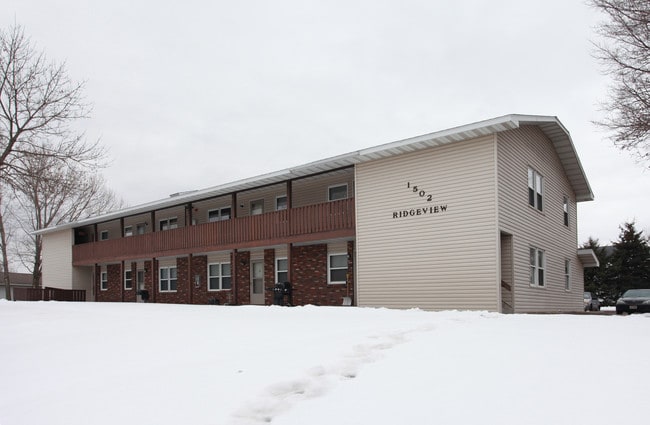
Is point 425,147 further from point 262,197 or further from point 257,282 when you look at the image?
Result: point 257,282

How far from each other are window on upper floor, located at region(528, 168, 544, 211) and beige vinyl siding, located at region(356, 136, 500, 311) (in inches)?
141

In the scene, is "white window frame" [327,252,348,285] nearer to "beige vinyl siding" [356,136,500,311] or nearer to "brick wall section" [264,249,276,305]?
"beige vinyl siding" [356,136,500,311]

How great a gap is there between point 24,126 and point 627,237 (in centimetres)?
4429

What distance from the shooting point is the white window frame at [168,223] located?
27.9 m

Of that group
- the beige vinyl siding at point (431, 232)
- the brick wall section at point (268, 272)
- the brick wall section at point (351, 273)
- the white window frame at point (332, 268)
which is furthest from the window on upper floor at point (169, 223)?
the beige vinyl siding at point (431, 232)

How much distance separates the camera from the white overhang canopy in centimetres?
1426

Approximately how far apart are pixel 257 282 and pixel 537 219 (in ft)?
38.4

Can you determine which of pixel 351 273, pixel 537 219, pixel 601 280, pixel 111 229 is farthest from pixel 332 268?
pixel 601 280

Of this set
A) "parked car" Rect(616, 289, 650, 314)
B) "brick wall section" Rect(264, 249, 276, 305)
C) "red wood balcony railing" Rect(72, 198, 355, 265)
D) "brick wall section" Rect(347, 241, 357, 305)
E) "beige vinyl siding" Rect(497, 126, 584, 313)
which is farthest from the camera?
"brick wall section" Rect(264, 249, 276, 305)

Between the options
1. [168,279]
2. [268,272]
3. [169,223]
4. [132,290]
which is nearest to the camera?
[268,272]

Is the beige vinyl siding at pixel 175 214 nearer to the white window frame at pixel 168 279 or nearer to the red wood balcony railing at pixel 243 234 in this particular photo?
the red wood balcony railing at pixel 243 234

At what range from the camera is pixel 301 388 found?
522 centimetres

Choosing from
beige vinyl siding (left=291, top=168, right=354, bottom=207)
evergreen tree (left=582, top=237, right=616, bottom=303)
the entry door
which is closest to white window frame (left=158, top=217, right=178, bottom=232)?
the entry door

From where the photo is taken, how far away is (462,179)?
14.8 m
